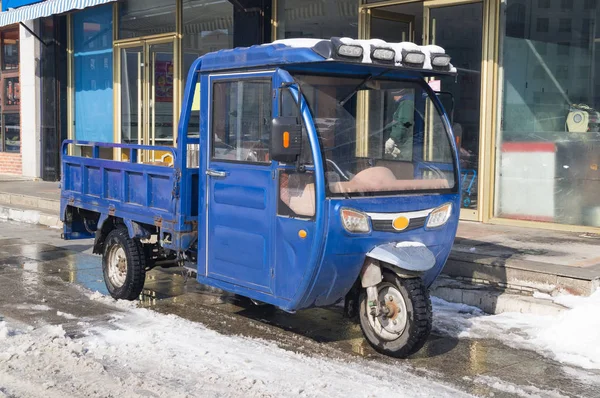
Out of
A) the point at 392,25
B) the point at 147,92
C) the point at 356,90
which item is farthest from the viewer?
the point at 147,92

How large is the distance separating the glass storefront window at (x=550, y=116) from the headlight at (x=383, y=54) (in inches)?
209

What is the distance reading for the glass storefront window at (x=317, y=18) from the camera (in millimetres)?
13055

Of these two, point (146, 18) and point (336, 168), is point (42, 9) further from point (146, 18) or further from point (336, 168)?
point (336, 168)

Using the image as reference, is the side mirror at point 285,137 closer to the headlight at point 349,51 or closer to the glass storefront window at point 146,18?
the headlight at point 349,51

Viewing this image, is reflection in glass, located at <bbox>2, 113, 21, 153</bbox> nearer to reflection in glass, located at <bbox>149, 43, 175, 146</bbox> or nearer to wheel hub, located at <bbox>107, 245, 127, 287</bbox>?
reflection in glass, located at <bbox>149, 43, 175, 146</bbox>

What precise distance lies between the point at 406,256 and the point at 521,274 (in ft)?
7.52

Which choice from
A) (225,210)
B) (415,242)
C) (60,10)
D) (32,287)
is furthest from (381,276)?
(60,10)

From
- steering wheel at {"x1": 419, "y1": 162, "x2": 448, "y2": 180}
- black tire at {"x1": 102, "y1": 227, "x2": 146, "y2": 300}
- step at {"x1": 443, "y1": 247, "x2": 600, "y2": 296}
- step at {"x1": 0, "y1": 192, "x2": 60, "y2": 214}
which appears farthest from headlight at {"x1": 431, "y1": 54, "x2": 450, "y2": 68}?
step at {"x1": 0, "y1": 192, "x2": 60, "y2": 214}

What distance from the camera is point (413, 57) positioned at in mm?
6207

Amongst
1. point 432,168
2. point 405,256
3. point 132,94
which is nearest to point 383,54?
point 432,168

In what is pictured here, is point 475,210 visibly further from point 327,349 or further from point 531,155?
point 327,349

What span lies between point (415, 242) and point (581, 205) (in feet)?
16.8

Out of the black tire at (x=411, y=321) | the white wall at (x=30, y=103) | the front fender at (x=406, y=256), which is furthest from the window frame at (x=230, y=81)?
the white wall at (x=30, y=103)

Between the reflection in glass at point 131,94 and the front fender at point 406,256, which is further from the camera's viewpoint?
the reflection in glass at point 131,94
